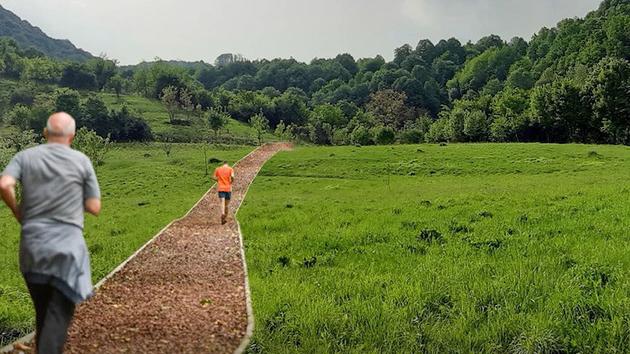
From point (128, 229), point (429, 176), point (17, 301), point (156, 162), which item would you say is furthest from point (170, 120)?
point (17, 301)

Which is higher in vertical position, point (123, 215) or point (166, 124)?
point (166, 124)

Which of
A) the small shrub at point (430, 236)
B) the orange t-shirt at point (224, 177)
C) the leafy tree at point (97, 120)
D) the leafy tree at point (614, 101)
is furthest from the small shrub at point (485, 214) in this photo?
the leafy tree at point (97, 120)

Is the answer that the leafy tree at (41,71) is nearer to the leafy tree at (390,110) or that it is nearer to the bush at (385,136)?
the leafy tree at (390,110)

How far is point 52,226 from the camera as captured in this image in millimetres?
5645

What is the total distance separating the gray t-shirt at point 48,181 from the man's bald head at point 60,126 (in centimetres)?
15

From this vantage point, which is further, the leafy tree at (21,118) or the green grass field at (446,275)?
the leafy tree at (21,118)

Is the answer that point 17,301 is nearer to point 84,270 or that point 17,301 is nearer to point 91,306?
point 91,306

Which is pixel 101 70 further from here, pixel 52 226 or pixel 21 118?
pixel 52 226

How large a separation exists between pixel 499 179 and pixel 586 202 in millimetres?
18864

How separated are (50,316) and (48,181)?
5.12 feet

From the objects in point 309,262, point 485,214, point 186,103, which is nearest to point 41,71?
point 186,103

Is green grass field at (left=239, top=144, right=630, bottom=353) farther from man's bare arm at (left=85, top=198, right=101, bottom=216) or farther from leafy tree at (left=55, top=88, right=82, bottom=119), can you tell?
leafy tree at (left=55, top=88, right=82, bottom=119)

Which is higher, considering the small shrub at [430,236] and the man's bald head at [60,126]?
the man's bald head at [60,126]

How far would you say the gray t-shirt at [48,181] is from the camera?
5648 mm
